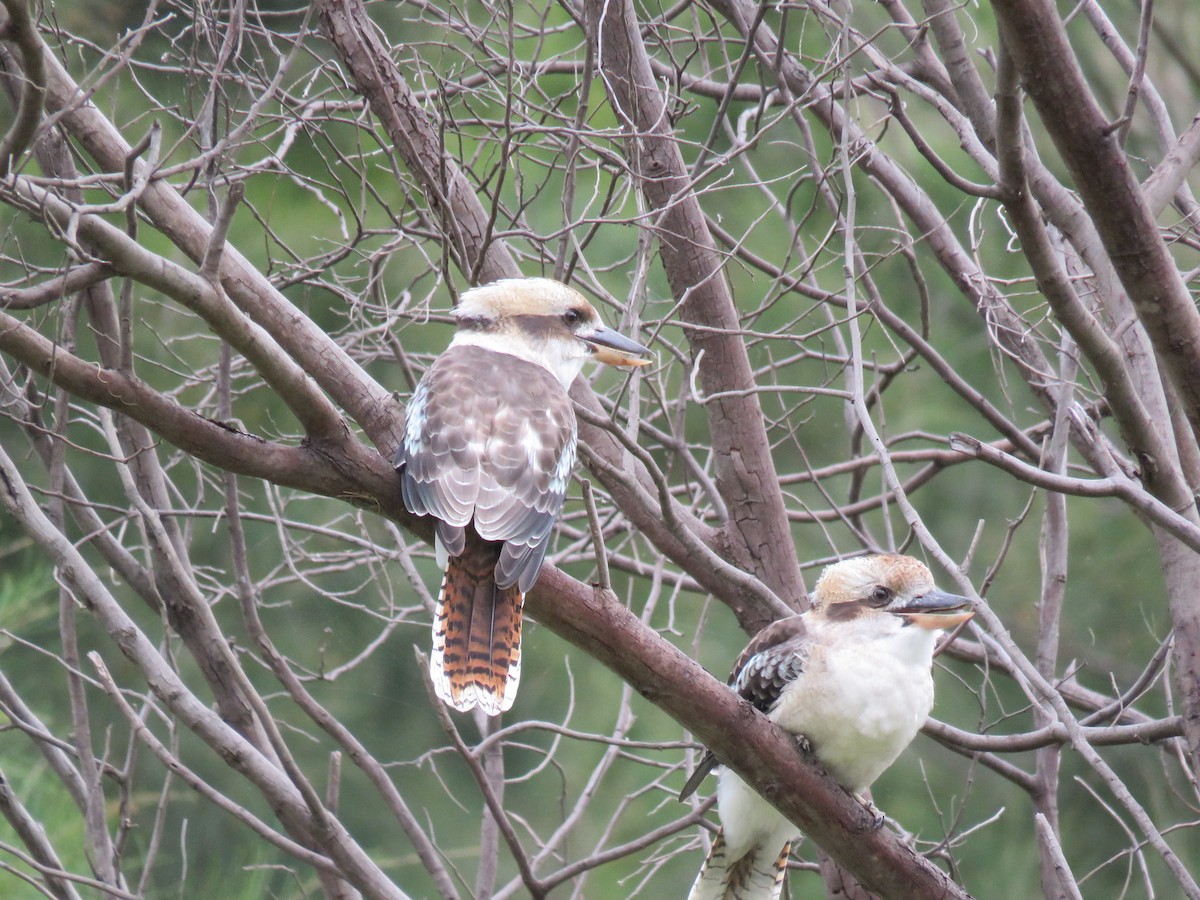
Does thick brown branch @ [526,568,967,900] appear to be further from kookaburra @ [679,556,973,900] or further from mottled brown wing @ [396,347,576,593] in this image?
kookaburra @ [679,556,973,900]

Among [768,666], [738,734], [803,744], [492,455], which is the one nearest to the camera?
[738,734]

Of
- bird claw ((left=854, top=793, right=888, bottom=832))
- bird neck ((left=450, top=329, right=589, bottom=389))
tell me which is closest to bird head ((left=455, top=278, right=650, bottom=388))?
bird neck ((left=450, top=329, right=589, bottom=389))

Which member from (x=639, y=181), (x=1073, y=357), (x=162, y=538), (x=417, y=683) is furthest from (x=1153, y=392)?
(x=417, y=683)

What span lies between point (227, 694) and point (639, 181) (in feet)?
5.08

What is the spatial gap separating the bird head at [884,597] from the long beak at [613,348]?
2.13ft

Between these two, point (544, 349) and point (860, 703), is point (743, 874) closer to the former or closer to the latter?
point (860, 703)

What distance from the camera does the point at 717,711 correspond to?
2371 mm

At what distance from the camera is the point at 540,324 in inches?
125

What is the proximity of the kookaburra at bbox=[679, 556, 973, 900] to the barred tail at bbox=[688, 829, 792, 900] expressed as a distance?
7 cm

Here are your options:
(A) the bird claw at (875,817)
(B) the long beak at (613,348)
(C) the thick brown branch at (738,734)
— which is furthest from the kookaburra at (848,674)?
(B) the long beak at (613,348)

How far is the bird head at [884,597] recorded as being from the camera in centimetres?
290

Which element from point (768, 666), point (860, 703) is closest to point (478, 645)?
point (768, 666)

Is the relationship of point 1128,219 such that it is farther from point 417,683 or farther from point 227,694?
point 417,683

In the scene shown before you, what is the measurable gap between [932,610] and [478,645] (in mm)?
1024
